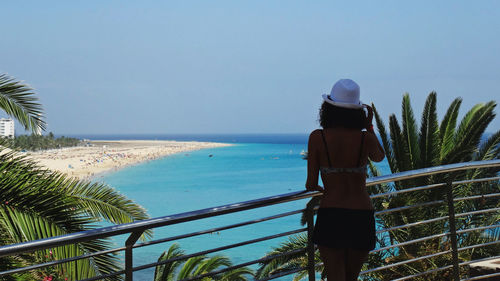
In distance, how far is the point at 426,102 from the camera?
1188cm

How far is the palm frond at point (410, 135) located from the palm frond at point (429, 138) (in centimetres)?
22

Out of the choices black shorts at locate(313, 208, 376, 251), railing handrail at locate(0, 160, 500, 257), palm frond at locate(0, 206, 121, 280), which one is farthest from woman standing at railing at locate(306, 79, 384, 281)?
palm frond at locate(0, 206, 121, 280)

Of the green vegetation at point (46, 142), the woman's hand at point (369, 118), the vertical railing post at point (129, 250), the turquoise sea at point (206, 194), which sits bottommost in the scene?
the turquoise sea at point (206, 194)

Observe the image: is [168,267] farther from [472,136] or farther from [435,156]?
[472,136]

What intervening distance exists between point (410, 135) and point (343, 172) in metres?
10.0

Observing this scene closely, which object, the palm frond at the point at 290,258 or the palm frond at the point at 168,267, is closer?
the palm frond at the point at 168,267

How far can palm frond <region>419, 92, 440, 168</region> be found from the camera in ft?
37.7

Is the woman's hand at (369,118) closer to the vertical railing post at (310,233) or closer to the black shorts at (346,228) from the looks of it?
the black shorts at (346,228)

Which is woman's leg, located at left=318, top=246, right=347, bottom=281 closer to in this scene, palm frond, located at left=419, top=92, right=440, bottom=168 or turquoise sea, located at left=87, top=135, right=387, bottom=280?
palm frond, located at left=419, top=92, right=440, bottom=168

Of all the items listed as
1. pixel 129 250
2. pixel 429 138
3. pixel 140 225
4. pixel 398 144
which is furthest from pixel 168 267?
pixel 140 225

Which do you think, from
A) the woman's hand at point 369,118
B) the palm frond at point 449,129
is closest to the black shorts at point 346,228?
the woman's hand at point 369,118

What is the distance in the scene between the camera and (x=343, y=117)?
2.51m

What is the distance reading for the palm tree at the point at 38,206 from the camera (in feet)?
19.0

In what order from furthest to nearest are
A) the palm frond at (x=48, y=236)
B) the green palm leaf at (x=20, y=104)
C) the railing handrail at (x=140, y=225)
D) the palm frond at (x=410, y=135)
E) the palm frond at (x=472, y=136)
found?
the palm frond at (x=410, y=135) < the palm frond at (x=472, y=136) < the green palm leaf at (x=20, y=104) < the palm frond at (x=48, y=236) < the railing handrail at (x=140, y=225)
